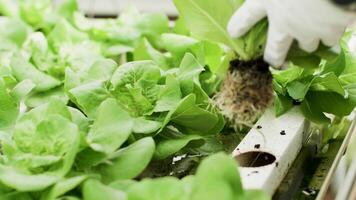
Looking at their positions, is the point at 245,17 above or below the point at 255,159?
above

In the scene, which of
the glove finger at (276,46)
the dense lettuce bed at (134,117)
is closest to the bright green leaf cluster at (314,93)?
the dense lettuce bed at (134,117)

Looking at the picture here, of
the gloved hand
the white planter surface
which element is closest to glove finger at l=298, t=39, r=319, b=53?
the gloved hand

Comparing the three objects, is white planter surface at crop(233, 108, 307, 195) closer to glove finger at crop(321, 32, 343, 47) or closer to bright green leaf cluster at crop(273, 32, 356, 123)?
bright green leaf cluster at crop(273, 32, 356, 123)

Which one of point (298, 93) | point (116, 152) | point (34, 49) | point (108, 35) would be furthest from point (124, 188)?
point (108, 35)

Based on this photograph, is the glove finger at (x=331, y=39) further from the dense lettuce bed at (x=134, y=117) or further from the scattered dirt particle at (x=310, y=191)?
the scattered dirt particle at (x=310, y=191)

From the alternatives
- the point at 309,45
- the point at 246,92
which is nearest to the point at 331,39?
the point at 309,45

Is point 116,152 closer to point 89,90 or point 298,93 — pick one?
point 89,90

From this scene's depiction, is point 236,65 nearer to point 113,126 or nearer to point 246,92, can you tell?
point 246,92
